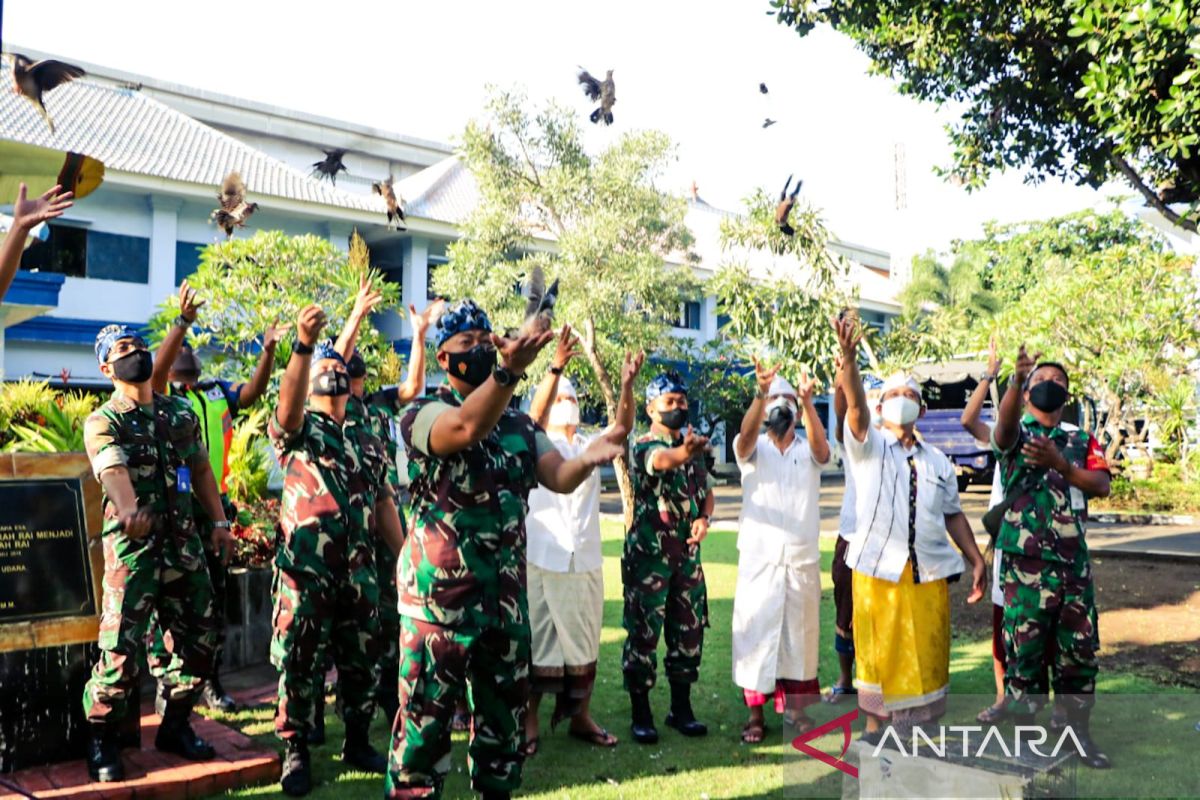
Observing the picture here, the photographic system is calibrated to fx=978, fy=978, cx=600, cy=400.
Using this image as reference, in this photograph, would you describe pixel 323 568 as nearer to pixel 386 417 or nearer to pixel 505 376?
pixel 386 417

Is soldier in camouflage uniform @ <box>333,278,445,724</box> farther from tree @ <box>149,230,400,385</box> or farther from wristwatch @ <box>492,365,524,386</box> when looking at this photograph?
tree @ <box>149,230,400,385</box>

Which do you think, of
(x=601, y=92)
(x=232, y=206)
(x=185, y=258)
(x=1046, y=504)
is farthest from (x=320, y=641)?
(x=185, y=258)

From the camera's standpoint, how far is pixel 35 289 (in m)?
17.3

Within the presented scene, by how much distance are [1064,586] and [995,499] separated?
27.8 inches

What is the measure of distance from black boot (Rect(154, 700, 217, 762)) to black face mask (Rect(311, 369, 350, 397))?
1624 millimetres

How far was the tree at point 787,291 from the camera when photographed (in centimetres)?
1366

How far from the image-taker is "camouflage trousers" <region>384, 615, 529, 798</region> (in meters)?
3.34

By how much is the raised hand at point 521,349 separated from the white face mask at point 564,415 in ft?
8.51

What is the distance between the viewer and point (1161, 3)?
5789 millimetres

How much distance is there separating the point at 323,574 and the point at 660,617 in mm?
1854

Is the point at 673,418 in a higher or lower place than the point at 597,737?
higher

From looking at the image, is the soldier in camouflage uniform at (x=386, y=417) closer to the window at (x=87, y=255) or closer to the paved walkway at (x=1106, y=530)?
the paved walkway at (x=1106, y=530)

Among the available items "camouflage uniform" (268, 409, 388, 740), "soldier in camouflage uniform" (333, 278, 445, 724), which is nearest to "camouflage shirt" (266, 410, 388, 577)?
"camouflage uniform" (268, 409, 388, 740)

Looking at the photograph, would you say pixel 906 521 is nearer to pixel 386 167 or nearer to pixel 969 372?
pixel 969 372
